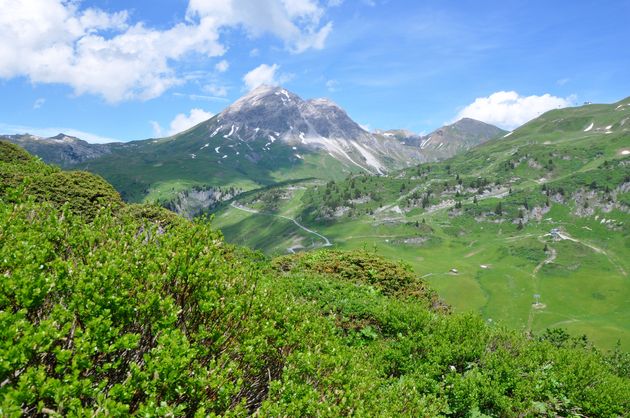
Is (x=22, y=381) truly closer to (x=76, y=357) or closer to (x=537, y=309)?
(x=76, y=357)

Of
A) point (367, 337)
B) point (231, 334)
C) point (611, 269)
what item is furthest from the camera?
point (611, 269)

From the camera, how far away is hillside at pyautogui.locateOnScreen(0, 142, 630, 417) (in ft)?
20.2

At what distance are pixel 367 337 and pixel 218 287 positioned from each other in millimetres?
10212

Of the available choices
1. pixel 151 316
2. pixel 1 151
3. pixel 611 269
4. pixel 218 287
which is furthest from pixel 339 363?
pixel 611 269

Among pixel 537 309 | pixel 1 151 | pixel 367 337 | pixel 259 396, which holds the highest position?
pixel 1 151

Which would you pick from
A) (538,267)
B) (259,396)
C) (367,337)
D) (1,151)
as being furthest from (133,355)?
(538,267)

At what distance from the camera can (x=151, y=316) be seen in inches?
312

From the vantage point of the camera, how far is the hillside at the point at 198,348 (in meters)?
Result: 6.16

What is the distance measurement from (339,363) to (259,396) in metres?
2.16

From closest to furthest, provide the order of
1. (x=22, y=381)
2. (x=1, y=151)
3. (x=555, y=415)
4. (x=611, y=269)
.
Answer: (x=22, y=381), (x=555, y=415), (x=1, y=151), (x=611, y=269)

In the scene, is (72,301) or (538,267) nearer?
(72,301)

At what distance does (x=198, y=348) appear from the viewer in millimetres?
7742

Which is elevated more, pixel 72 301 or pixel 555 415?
pixel 72 301

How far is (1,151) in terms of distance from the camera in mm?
50406
